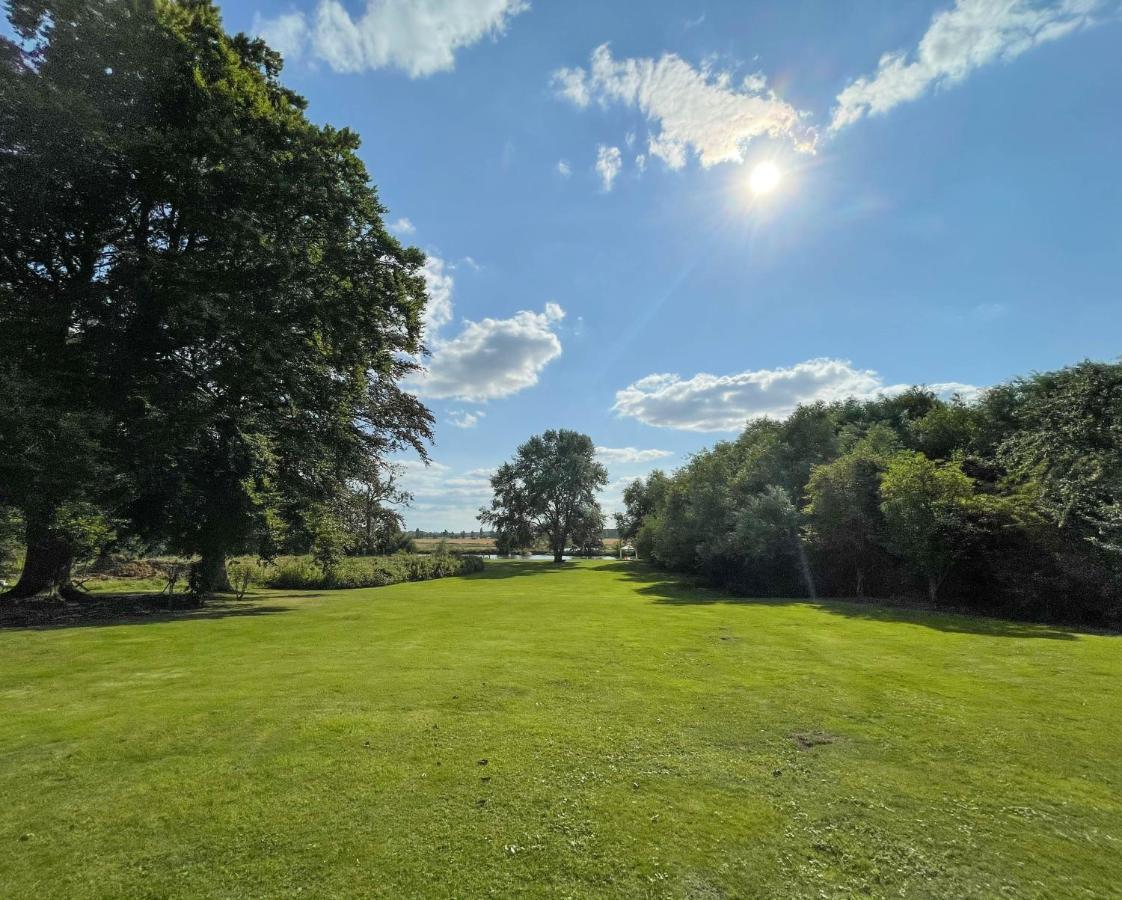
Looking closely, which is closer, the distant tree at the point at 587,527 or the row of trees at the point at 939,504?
the row of trees at the point at 939,504

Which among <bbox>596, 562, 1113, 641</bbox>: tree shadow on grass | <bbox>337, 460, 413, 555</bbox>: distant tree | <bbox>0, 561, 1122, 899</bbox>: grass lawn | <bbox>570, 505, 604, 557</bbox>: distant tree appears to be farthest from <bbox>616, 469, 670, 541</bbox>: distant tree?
<bbox>0, 561, 1122, 899</bbox>: grass lawn

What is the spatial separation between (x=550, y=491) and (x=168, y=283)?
175 ft

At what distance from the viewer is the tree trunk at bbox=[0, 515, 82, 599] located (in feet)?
61.9

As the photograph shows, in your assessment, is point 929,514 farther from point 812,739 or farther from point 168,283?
Result: point 168,283

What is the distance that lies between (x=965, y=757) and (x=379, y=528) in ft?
173

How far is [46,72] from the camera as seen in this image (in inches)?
605

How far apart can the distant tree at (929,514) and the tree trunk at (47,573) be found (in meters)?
31.2

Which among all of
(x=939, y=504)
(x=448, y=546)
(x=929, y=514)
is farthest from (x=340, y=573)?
(x=448, y=546)

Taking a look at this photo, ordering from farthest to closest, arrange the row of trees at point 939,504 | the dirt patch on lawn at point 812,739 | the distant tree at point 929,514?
the distant tree at point 929,514, the row of trees at point 939,504, the dirt patch on lawn at point 812,739

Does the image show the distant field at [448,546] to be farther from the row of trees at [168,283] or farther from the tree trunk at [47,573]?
the row of trees at [168,283]

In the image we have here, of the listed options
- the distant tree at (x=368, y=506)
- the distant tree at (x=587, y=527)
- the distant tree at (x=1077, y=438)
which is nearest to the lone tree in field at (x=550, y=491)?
the distant tree at (x=587, y=527)

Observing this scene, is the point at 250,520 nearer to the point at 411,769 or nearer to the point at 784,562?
the point at 411,769

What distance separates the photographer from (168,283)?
16.7 metres

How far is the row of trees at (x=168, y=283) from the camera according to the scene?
14539mm
